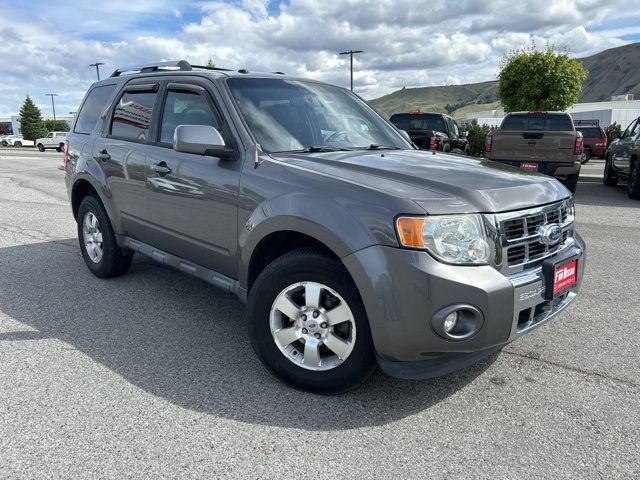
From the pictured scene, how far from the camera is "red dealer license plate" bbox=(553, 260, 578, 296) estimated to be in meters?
2.89

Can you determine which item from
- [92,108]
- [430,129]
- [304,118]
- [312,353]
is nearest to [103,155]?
[92,108]

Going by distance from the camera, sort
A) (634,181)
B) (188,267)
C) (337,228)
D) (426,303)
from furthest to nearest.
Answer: (634,181), (188,267), (337,228), (426,303)

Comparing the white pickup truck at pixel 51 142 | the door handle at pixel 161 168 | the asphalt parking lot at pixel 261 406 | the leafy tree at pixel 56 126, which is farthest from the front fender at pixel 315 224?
the leafy tree at pixel 56 126

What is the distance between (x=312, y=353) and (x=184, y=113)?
2109 millimetres

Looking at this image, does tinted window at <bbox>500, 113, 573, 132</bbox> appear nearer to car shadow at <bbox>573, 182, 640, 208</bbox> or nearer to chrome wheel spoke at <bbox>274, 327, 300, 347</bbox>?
car shadow at <bbox>573, 182, 640, 208</bbox>

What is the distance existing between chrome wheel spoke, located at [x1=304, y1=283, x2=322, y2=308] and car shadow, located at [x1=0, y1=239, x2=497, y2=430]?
543mm

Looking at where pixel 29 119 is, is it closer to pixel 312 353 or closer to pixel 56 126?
pixel 56 126

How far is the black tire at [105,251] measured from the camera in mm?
4922

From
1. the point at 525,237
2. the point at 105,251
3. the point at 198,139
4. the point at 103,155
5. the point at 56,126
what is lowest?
the point at 105,251

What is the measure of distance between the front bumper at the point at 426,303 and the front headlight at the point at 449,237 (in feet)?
0.15

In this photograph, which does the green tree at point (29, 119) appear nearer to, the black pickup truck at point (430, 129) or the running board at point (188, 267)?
the black pickup truck at point (430, 129)

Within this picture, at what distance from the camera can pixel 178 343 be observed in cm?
375

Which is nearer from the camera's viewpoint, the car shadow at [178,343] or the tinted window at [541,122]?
the car shadow at [178,343]

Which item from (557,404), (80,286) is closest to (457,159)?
(557,404)
